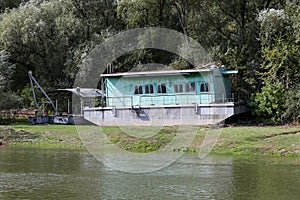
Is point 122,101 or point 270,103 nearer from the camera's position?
point 270,103

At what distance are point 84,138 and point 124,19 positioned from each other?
69.8ft

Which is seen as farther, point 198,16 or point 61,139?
point 198,16

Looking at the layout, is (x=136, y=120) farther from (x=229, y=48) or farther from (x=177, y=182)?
(x=177, y=182)

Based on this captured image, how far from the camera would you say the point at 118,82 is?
4153 centimetres

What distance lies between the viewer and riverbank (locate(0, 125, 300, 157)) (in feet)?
93.7

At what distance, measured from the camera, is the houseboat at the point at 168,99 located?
3651 centimetres

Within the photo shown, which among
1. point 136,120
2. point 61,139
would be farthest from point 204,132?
point 61,139

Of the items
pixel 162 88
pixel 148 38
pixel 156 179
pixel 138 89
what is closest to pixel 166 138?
pixel 162 88

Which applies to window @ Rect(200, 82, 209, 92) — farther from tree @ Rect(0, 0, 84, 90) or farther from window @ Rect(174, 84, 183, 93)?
tree @ Rect(0, 0, 84, 90)

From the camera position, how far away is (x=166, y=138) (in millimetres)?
32062

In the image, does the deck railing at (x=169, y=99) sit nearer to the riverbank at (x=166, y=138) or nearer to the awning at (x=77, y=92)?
the awning at (x=77, y=92)

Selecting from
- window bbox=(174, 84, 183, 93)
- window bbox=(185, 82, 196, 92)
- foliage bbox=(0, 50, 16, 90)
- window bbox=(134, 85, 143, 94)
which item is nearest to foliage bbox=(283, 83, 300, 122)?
window bbox=(185, 82, 196, 92)

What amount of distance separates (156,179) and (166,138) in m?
11.5

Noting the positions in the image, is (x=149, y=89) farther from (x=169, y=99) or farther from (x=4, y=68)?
(x=4, y=68)
